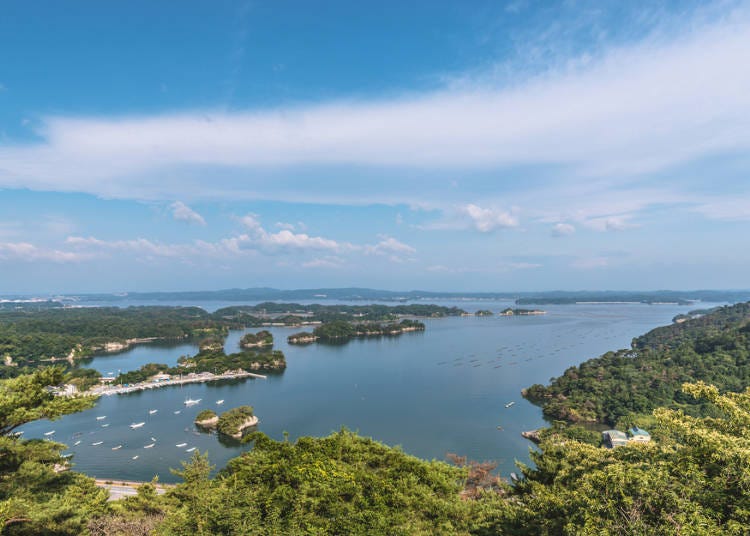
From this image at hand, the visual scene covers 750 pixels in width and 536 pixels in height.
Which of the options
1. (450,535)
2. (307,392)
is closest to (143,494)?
(450,535)

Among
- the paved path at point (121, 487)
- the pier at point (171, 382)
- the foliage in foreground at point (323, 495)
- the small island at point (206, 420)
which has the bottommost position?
the pier at point (171, 382)

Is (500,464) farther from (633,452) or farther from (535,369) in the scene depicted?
(535,369)

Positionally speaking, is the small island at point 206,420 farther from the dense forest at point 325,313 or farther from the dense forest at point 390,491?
the dense forest at point 325,313

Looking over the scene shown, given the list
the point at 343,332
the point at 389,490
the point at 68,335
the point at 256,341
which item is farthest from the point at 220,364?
the point at 389,490

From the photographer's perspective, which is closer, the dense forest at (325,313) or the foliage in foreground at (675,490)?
the foliage in foreground at (675,490)

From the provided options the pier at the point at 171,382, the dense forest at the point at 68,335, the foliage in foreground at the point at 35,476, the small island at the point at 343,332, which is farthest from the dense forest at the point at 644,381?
the dense forest at the point at 68,335

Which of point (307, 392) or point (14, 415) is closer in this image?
point (14, 415)

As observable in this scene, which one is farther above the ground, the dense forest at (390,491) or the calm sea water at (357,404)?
the dense forest at (390,491)
